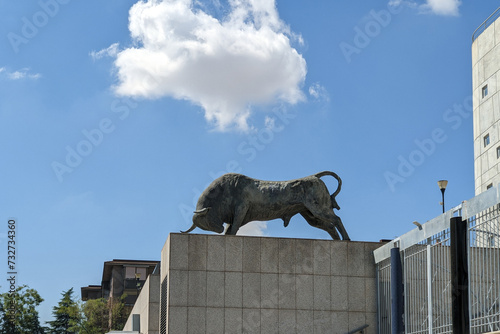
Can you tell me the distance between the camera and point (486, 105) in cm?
4075

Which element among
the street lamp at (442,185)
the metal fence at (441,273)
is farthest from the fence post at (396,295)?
the street lamp at (442,185)

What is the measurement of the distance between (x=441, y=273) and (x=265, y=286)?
5.12 meters

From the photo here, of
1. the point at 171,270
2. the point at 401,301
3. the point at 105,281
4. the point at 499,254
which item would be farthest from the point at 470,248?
the point at 105,281

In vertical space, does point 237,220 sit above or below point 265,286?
above

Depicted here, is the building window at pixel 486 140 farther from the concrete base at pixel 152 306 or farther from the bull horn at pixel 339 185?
the concrete base at pixel 152 306

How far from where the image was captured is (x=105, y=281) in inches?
3622

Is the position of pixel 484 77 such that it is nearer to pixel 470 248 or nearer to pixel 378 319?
pixel 378 319

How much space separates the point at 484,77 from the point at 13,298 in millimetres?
39583

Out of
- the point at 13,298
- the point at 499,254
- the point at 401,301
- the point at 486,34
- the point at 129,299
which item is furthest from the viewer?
the point at 129,299

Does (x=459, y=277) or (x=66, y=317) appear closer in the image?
(x=459, y=277)

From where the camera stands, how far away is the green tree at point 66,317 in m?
64.6

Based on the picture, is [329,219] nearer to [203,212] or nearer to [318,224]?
[318,224]

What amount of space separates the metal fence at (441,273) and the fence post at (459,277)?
4.2 inches

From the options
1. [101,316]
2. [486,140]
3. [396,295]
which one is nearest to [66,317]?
[101,316]
